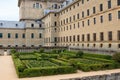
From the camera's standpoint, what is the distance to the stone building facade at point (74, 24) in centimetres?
3525

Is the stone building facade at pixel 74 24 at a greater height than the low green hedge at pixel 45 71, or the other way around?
the stone building facade at pixel 74 24

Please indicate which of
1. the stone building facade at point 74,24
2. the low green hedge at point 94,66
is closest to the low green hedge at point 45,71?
the low green hedge at point 94,66

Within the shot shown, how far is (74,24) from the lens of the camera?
2004 inches

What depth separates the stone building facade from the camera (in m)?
35.2

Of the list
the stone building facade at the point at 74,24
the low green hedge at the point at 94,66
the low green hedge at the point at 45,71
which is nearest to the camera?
the low green hedge at the point at 45,71

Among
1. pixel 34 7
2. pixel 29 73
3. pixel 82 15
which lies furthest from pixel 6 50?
pixel 34 7

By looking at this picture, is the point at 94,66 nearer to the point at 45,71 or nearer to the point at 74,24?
the point at 45,71

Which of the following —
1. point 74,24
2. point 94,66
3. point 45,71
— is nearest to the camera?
point 45,71

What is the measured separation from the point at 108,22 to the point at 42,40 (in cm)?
3541

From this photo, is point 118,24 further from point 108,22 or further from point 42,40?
point 42,40

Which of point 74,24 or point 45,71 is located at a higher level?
point 74,24

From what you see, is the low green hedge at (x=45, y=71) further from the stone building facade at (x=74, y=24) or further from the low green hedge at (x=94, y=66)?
the stone building facade at (x=74, y=24)

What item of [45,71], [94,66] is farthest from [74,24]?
[45,71]

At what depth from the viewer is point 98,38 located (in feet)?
128
